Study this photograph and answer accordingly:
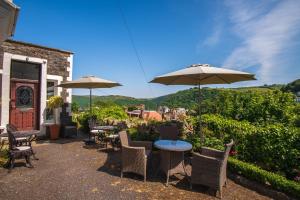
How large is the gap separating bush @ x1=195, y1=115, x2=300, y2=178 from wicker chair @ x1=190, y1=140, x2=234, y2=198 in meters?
1.28

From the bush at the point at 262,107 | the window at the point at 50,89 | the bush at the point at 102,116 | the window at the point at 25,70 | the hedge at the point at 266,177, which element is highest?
the window at the point at 25,70

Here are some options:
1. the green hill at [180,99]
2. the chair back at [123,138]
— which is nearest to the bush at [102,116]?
the green hill at [180,99]

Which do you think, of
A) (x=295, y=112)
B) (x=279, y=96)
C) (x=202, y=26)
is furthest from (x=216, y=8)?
(x=295, y=112)

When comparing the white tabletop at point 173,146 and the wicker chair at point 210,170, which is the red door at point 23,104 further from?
the wicker chair at point 210,170

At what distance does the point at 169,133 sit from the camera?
6.37m

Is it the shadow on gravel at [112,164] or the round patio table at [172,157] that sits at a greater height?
the round patio table at [172,157]

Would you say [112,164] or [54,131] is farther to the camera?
[54,131]

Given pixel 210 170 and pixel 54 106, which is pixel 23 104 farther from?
pixel 210 170

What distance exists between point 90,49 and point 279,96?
10.6 m

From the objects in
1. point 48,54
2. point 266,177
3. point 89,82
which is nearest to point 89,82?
point 89,82

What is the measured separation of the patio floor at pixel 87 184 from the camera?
3830 millimetres

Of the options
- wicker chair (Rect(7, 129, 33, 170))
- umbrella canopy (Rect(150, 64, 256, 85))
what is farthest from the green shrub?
wicker chair (Rect(7, 129, 33, 170))

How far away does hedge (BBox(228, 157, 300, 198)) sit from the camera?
3752 mm

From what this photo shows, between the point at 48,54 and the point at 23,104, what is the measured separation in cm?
235
